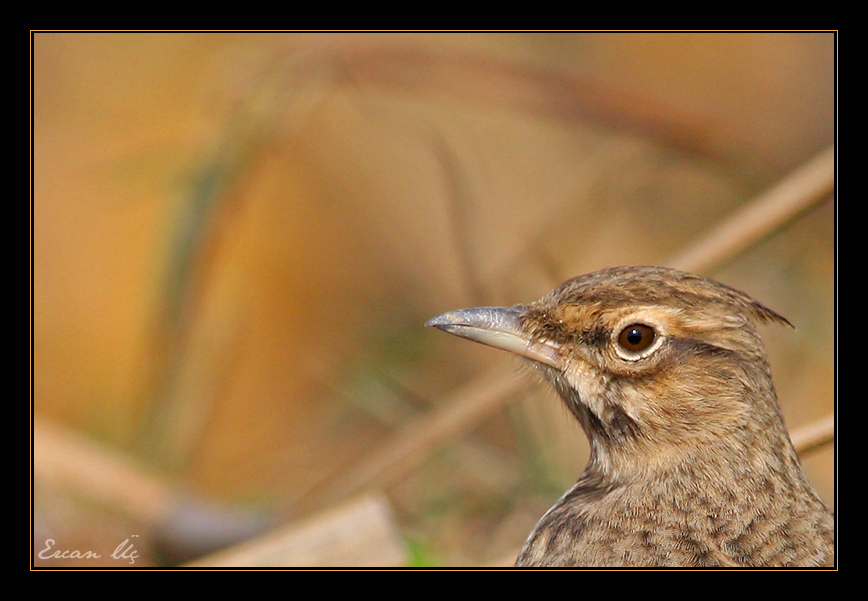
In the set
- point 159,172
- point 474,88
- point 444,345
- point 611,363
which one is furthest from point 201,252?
point 611,363

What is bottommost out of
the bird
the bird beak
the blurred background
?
the bird

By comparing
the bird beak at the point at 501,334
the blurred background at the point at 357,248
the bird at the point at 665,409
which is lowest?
the bird at the point at 665,409

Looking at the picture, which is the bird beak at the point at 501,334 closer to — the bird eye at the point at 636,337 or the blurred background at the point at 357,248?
the bird eye at the point at 636,337
